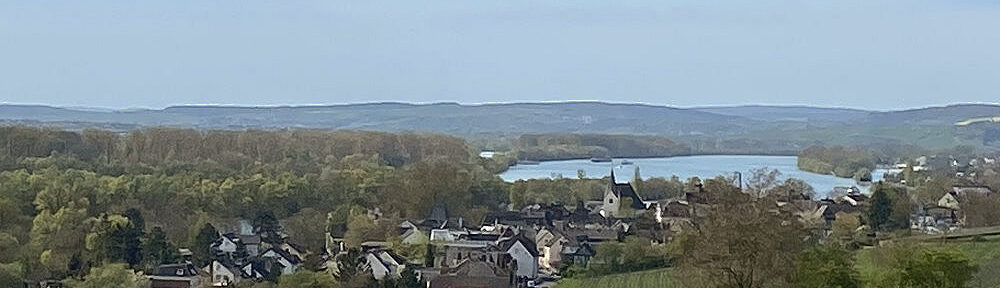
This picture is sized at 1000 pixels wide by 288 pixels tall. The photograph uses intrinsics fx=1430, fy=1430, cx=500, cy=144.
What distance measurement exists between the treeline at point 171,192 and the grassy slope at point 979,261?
14043 mm

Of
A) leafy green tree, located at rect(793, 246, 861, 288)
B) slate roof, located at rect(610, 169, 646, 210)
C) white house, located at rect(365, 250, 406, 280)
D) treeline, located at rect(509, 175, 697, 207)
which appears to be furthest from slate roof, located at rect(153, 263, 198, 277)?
slate roof, located at rect(610, 169, 646, 210)

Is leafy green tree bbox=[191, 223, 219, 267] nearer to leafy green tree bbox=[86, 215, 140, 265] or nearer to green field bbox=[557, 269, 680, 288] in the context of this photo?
leafy green tree bbox=[86, 215, 140, 265]

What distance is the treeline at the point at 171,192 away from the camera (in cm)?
2912

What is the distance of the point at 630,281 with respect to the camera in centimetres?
2439

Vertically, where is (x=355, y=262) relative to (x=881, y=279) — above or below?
below

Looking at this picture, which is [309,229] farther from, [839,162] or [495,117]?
[495,117]

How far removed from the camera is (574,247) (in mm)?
33656

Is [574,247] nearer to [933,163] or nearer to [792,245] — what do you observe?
[792,245]

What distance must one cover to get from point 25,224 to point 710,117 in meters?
146

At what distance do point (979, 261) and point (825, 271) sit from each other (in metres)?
6.81

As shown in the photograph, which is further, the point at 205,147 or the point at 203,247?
the point at 205,147

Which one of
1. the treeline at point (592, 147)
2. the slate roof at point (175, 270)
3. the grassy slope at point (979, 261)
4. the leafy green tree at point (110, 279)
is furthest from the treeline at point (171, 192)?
the treeline at point (592, 147)

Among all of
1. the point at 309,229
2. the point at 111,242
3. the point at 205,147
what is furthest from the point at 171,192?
the point at 205,147

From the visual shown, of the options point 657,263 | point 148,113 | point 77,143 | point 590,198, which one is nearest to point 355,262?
point 657,263
